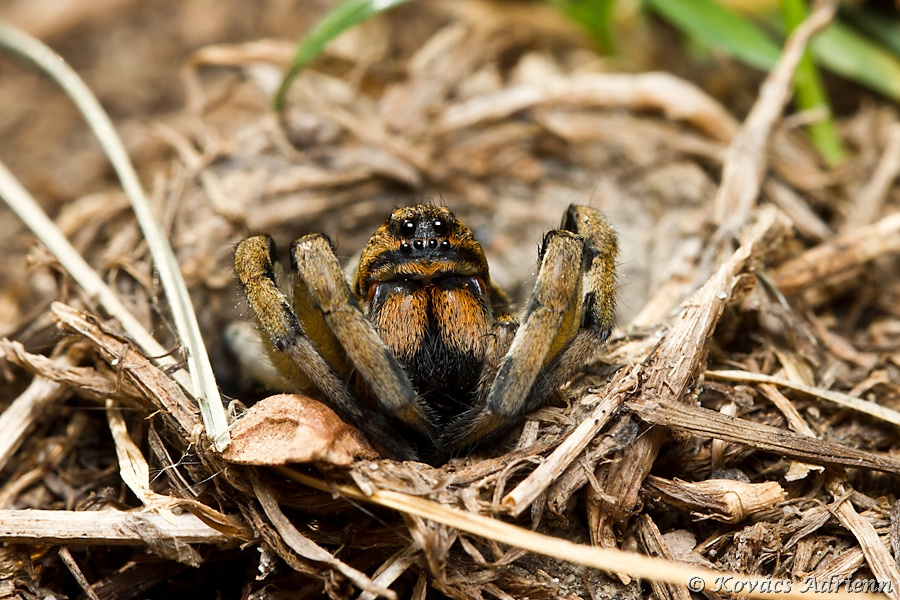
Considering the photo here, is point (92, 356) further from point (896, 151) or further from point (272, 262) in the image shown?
point (896, 151)

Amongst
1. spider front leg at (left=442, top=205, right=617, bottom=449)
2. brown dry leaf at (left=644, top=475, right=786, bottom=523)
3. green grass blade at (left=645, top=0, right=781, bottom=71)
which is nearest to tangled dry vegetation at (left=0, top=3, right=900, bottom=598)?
brown dry leaf at (left=644, top=475, right=786, bottom=523)

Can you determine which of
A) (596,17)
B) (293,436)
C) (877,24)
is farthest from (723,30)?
(293,436)

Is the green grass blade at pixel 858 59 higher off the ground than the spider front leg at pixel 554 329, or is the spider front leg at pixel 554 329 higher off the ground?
the green grass blade at pixel 858 59

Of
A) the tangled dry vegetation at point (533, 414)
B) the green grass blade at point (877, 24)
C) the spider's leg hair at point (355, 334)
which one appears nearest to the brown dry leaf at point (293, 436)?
the tangled dry vegetation at point (533, 414)

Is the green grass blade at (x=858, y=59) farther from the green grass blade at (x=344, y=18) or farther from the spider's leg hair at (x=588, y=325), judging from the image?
the spider's leg hair at (x=588, y=325)

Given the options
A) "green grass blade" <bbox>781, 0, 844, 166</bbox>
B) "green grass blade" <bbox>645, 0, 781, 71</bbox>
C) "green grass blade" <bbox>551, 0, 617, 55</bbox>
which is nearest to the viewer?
"green grass blade" <bbox>781, 0, 844, 166</bbox>

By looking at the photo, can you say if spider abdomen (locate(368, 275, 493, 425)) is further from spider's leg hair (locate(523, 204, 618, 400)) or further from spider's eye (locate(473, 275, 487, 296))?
spider's leg hair (locate(523, 204, 618, 400))

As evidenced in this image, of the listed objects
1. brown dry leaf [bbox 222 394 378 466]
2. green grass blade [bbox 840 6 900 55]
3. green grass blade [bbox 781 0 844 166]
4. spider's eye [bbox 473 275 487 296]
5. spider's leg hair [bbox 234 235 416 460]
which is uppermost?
green grass blade [bbox 840 6 900 55]
